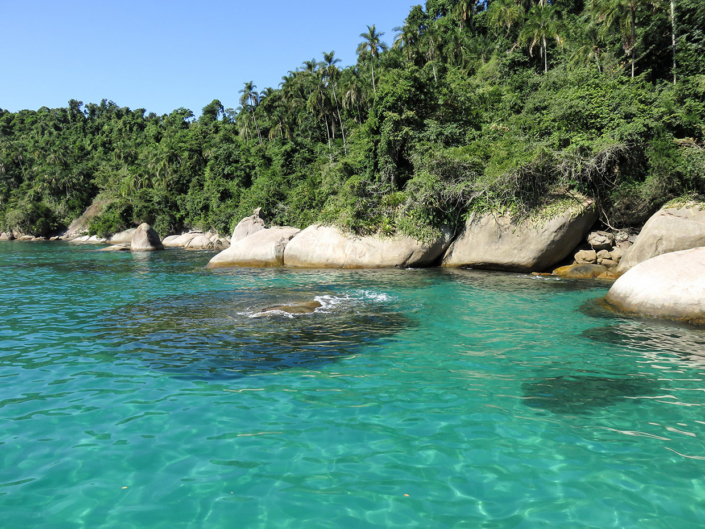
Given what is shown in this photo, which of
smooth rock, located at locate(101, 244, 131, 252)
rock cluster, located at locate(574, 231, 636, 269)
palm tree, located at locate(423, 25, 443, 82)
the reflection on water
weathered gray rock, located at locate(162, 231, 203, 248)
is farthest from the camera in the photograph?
palm tree, located at locate(423, 25, 443, 82)

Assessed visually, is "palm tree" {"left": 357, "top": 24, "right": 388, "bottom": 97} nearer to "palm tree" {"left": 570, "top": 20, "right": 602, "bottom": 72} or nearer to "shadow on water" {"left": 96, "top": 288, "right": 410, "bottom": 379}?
"palm tree" {"left": 570, "top": 20, "right": 602, "bottom": 72}

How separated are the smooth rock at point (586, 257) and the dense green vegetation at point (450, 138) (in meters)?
1.91

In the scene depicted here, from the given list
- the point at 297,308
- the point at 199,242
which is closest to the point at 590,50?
the point at 297,308

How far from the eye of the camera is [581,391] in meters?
5.37

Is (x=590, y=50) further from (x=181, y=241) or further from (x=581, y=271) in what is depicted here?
(x=181, y=241)

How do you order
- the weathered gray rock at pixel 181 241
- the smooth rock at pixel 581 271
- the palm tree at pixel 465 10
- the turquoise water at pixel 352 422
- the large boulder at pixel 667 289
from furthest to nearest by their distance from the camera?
the palm tree at pixel 465 10 → the weathered gray rock at pixel 181 241 → the smooth rock at pixel 581 271 → the large boulder at pixel 667 289 → the turquoise water at pixel 352 422

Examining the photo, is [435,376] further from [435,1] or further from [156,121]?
[156,121]

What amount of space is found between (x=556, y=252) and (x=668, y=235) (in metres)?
3.71

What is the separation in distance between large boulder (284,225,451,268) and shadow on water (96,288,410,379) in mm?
6890

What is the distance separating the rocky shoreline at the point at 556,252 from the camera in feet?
30.7

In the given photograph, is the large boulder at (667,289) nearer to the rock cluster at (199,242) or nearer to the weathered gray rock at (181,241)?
the rock cluster at (199,242)

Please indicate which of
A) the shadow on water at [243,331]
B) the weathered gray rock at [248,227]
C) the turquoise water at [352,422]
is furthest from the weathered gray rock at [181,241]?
the turquoise water at [352,422]

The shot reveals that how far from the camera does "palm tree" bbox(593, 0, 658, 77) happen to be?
2505cm

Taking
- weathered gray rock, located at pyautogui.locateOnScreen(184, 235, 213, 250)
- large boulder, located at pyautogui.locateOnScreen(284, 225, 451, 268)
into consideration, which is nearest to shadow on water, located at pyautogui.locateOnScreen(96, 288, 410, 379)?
large boulder, located at pyautogui.locateOnScreen(284, 225, 451, 268)
